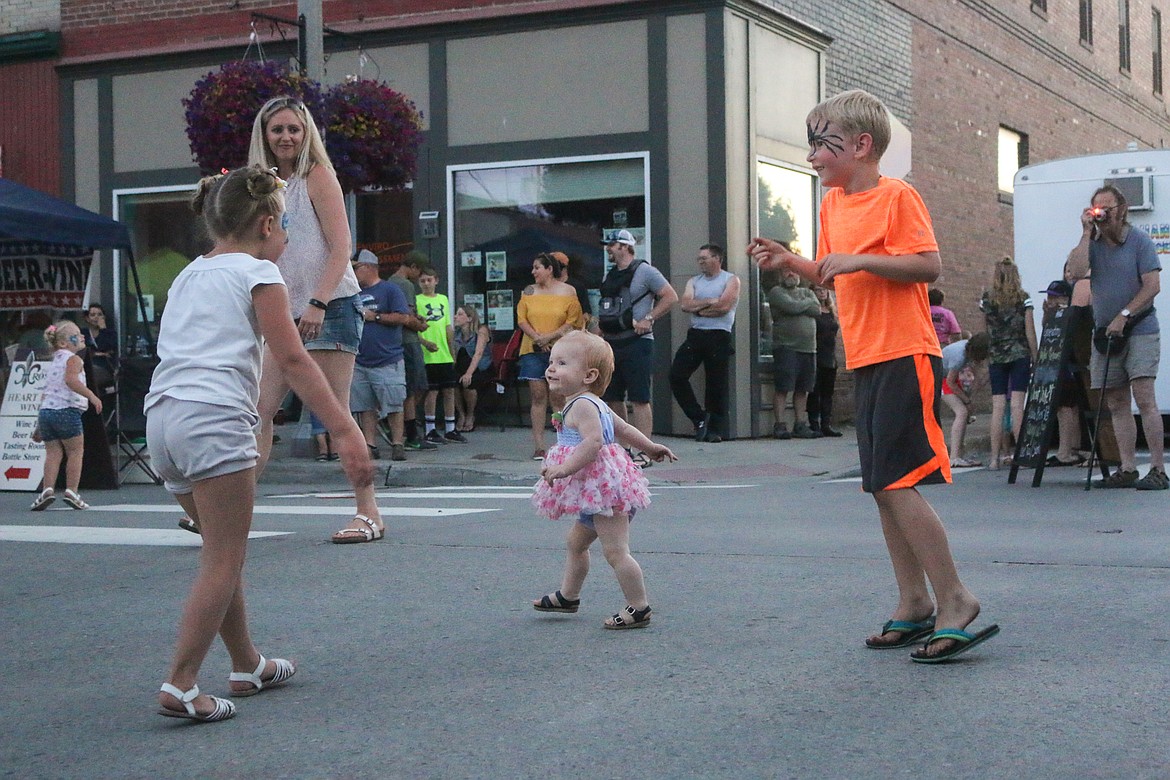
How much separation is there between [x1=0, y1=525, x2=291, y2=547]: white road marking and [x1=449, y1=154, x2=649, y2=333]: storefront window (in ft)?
27.0

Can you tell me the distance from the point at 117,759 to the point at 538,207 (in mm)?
13008

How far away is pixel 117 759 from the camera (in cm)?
368

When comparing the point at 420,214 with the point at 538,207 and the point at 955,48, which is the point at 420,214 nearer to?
the point at 538,207

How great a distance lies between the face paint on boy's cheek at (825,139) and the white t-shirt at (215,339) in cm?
176

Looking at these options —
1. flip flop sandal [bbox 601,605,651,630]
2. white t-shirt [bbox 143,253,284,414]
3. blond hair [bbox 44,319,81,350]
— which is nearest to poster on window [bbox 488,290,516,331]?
blond hair [bbox 44,319,81,350]

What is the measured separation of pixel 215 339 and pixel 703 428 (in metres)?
11.5

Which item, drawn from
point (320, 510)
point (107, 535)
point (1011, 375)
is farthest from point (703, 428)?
point (107, 535)

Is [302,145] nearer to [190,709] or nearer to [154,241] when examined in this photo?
[190,709]

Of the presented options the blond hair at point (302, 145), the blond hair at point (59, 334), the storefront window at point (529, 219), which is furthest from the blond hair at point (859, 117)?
the storefront window at point (529, 219)

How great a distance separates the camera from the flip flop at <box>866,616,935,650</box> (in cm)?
470

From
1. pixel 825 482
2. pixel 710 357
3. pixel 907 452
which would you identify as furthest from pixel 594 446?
pixel 710 357

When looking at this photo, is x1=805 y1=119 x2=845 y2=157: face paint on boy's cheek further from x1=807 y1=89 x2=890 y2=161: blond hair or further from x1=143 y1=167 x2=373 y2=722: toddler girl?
x1=143 y1=167 x2=373 y2=722: toddler girl

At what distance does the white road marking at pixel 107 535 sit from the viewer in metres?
7.82

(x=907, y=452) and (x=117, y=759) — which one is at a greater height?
(x=907, y=452)
